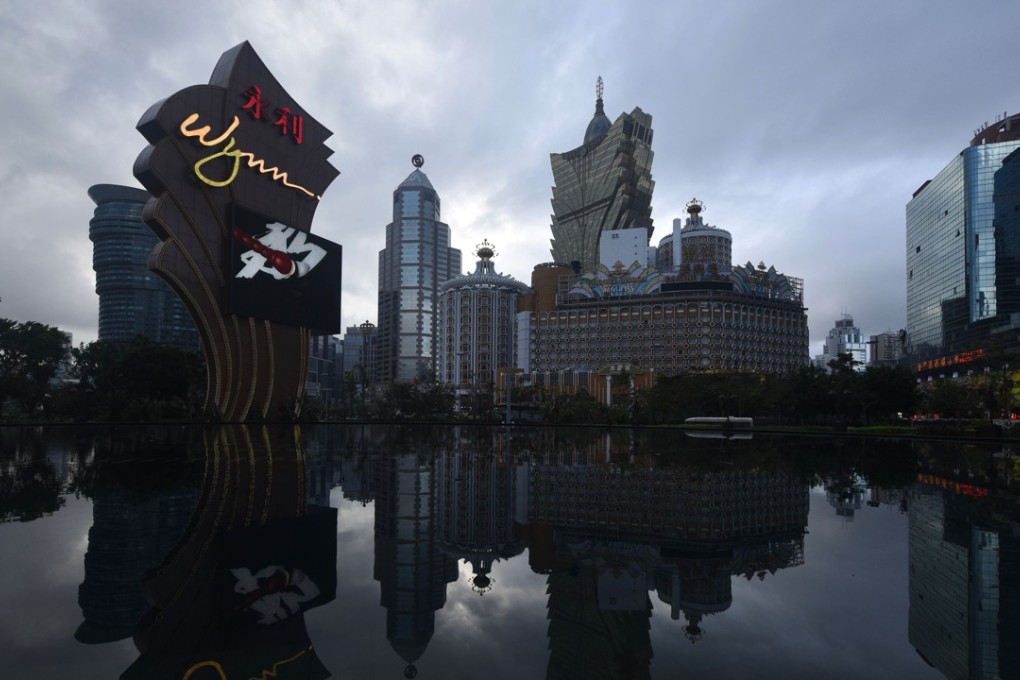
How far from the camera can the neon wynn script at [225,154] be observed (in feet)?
171

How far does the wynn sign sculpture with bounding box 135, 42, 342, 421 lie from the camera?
169 feet

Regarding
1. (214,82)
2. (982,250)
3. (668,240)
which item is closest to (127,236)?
(214,82)

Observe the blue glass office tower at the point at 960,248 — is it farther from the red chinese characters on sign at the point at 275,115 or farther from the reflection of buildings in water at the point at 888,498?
the red chinese characters on sign at the point at 275,115

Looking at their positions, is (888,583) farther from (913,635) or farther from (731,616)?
(731,616)

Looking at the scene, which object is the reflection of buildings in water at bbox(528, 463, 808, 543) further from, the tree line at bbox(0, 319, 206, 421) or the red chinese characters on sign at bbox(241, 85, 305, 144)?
the tree line at bbox(0, 319, 206, 421)

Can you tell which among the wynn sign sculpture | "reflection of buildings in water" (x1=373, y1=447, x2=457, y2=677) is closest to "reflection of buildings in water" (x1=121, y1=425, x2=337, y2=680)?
"reflection of buildings in water" (x1=373, y1=447, x2=457, y2=677)

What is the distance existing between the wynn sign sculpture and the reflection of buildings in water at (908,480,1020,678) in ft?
185

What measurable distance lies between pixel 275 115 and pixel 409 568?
206 ft

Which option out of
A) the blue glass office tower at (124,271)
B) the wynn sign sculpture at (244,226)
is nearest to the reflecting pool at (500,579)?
the wynn sign sculpture at (244,226)

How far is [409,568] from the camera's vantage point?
9.41 metres

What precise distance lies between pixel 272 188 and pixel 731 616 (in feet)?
208

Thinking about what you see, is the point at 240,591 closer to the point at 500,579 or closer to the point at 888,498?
the point at 500,579

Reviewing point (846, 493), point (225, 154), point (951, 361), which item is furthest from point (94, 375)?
point (951, 361)

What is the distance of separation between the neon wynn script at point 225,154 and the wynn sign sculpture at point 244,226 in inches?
4.4
